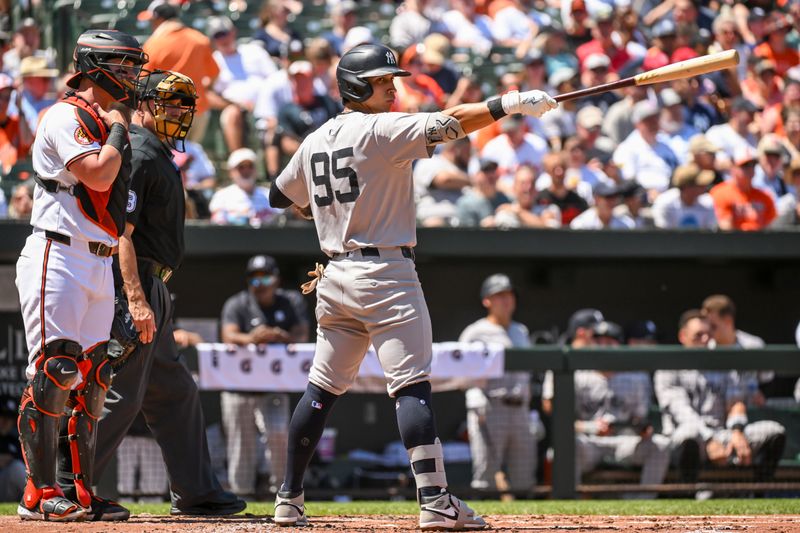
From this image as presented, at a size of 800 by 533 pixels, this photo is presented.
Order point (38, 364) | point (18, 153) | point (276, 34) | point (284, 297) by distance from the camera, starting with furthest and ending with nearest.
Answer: point (276, 34) < point (18, 153) < point (284, 297) < point (38, 364)

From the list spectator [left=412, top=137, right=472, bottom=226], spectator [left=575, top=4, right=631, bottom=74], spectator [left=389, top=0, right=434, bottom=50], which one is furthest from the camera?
spectator [left=575, top=4, right=631, bottom=74]

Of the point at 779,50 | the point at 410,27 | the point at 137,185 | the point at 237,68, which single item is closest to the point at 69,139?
the point at 137,185

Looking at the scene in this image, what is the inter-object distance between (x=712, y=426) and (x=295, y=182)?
12.7 ft

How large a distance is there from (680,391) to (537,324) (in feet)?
8.76

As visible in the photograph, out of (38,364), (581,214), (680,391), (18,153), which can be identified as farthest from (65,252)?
(581,214)

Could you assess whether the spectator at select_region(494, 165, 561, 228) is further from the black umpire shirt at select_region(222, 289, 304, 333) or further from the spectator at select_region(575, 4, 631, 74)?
the spectator at select_region(575, 4, 631, 74)

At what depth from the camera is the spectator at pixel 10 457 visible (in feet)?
23.8

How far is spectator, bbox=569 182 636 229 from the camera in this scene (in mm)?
9703

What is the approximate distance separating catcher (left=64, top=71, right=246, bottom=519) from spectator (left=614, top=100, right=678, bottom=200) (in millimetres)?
6173

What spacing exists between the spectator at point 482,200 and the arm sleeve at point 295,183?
465cm

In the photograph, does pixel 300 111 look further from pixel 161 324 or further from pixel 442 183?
pixel 161 324

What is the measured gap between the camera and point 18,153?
9.62 metres

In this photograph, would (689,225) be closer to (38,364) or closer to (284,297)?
(284,297)

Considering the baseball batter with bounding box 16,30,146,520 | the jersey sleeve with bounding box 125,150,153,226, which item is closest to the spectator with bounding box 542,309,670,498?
the jersey sleeve with bounding box 125,150,153,226
